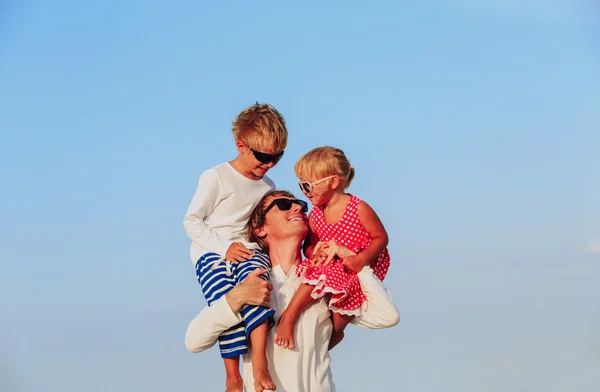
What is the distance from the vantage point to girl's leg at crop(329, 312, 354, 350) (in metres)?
7.48

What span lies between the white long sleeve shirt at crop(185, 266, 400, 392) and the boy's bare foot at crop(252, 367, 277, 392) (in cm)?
20

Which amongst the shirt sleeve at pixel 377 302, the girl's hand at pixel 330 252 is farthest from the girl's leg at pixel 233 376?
the shirt sleeve at pixel 377 302

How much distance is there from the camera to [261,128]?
754cm

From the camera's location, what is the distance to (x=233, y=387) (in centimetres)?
725

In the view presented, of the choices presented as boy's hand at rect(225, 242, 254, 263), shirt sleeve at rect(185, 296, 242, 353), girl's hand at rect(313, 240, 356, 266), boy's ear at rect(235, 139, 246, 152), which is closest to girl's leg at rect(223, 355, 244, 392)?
shirt sleeve at rect(185, 296, 242, 353)

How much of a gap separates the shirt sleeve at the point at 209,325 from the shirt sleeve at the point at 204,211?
0.52m

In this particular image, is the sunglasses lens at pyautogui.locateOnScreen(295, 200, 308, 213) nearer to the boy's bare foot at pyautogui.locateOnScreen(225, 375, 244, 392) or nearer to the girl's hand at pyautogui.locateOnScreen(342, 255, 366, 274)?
the girl's hand at pyautogui.locateOnScreen(342, 255, 366, 274)

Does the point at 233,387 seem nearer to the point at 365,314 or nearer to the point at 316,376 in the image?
the point at 316,376

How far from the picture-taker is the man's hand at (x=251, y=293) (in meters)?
7.07

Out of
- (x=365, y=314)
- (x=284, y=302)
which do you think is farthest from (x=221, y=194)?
(x=365, y=314)

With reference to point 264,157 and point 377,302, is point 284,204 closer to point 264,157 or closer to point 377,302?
point 264,157

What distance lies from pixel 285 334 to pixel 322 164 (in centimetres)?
138

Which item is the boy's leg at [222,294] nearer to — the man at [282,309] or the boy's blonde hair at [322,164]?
the man at [282,309]

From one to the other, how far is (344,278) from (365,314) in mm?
394
